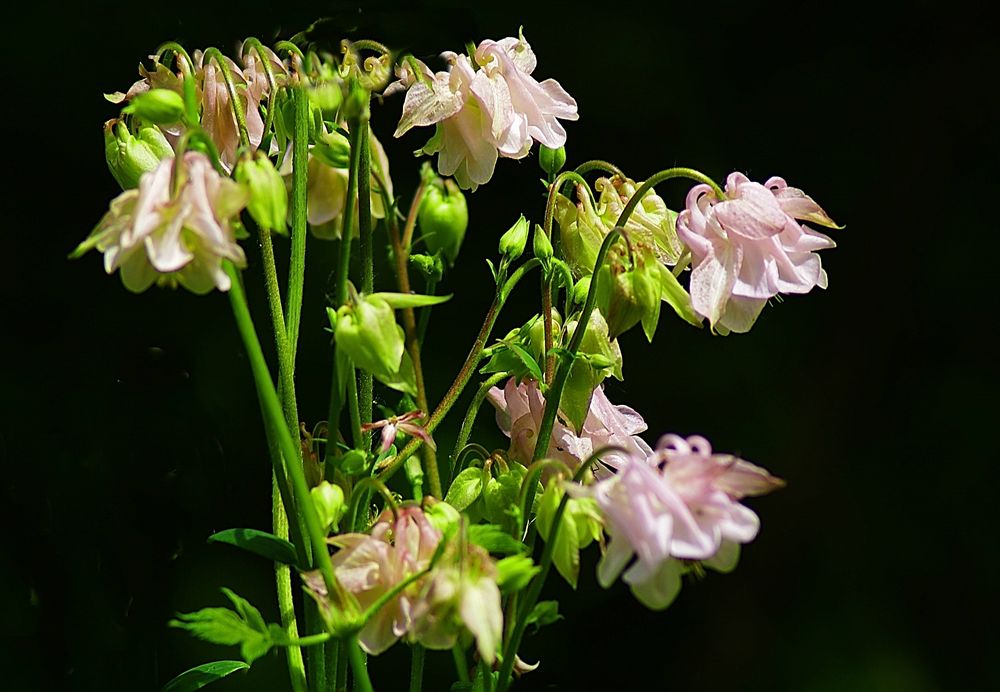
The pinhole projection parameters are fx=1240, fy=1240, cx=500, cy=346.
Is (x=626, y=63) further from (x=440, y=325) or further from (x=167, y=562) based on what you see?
(x=167, y=562)

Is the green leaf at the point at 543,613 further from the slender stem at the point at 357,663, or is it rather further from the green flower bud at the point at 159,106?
the green flower bud at the point at 159,106

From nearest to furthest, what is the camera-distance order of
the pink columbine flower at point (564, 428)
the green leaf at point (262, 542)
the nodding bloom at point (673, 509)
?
the nodding bloom at point (673, 509) → the green leaf at point (262, 542) → the pink columbine flower at point (564, 428)

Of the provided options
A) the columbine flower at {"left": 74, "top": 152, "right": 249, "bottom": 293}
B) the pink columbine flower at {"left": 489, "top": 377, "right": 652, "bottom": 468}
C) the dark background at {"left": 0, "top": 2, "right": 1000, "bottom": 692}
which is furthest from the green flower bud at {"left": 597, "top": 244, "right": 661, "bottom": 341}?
the dark background at {"left": 0, "top": 2, "right": 1000, "bottom": 692}

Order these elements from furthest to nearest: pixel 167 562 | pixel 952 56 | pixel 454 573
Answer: pixel 952 56, pixel 167 562, pixel 454 573

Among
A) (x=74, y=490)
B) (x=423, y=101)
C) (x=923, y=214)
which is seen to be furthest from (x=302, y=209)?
(x=923, y=214)

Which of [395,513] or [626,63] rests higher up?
[395,513]

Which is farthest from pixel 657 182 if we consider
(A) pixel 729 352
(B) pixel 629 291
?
(A) pixel 729 352

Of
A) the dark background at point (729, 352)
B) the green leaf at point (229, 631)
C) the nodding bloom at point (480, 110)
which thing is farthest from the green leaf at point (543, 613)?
the dark background at point (729, 352)
